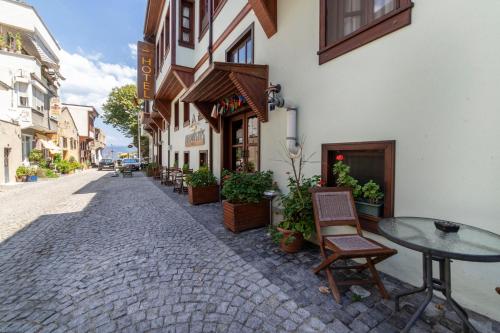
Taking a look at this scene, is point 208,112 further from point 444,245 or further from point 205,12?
point 444,245

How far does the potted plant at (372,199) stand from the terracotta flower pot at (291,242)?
1.04m

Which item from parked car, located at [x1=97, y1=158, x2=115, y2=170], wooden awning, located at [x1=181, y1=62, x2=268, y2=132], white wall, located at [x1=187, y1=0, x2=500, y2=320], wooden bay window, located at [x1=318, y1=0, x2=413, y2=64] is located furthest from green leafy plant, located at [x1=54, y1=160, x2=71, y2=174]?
white wall, located at [x1=187, y1=0, x2=500, y2=320]

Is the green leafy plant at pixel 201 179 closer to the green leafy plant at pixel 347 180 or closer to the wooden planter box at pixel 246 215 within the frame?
the wooden planter box at pixel 246 215

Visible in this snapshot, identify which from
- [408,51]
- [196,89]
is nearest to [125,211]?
[196,89]

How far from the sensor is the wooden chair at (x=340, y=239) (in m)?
2.29

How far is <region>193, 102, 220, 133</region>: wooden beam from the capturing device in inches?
273

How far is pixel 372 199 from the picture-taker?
2896mm

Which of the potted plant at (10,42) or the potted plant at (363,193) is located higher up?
the potted plant at (10,42)

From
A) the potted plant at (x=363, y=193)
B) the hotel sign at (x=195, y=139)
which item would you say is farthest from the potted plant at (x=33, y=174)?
the potted plant at (x=363, y=193)

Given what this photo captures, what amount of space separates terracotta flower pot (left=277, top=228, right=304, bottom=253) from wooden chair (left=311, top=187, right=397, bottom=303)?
64 centimetres

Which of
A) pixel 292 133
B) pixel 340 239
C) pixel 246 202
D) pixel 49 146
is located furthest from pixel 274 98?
pixel 49 146

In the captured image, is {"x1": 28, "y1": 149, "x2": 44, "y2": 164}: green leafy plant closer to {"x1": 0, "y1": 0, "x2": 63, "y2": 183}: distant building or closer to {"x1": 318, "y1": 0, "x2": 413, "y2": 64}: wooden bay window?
{"x1": 0, "y1": 0, "x2": 63, "y2": 183}: distant building

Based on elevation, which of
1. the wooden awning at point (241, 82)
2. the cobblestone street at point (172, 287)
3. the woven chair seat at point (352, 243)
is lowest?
the cobblestone street at point (172, 287)

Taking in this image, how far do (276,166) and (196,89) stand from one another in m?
2.80
